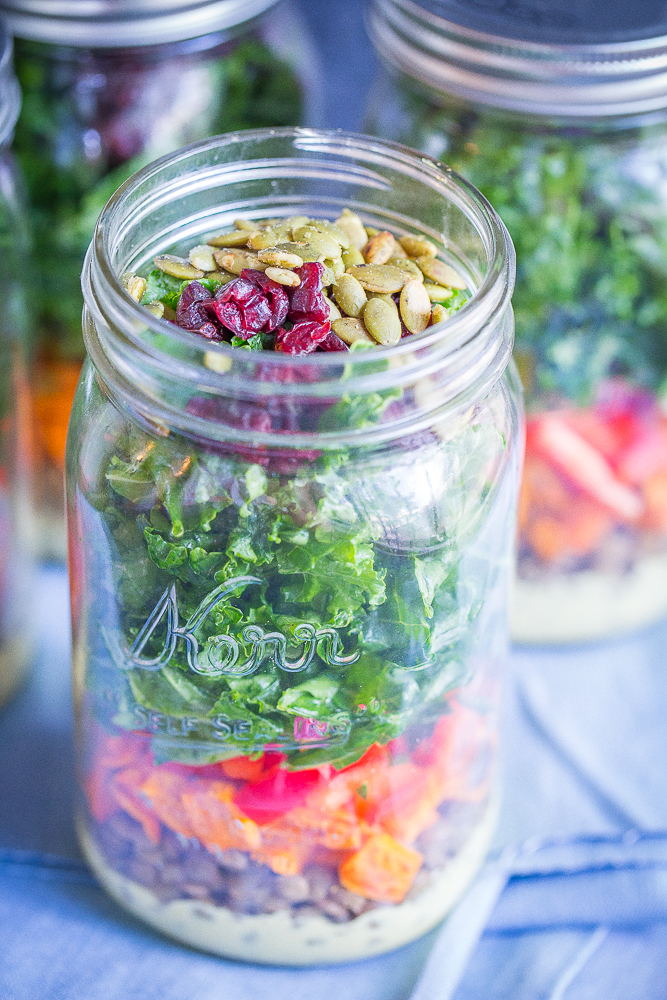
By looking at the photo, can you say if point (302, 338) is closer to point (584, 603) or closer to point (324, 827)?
point (324, 827)

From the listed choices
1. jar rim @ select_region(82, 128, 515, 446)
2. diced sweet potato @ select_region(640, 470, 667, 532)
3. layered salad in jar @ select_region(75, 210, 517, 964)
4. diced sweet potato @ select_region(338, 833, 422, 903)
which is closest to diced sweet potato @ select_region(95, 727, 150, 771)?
layered salad in jar @ select_region(75, 210, 517, 964)

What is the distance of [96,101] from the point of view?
1.29 meters

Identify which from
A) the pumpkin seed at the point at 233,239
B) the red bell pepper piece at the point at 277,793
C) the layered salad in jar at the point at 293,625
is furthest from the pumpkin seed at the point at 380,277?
the red bell pepper piece at the point at 277,793

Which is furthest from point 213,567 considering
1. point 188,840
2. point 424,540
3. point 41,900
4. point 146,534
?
point 41,900

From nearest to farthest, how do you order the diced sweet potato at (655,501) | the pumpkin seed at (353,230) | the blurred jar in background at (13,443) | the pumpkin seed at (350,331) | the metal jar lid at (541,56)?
the pumpkin seed at (350,331) < the pumpkin seed at (353,230) < the metal jar lid at (541,56) < the blurred jar in background at (13,443) < the diced sweet potato at (655,501)

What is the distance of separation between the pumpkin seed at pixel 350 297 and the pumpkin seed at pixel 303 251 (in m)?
0.03

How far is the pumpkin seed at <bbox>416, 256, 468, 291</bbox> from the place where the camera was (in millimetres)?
974

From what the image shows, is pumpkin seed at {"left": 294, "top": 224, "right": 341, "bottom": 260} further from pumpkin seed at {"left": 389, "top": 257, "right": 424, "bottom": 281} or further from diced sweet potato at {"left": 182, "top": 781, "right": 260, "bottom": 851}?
diced sweet potato at {"left": 182, "top": 781, "right": 260, "bottom": 851}

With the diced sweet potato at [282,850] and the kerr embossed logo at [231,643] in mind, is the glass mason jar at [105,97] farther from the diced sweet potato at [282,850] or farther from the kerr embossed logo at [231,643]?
the diced sweet potato at [282,850]

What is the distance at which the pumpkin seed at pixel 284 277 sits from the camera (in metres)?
0.88

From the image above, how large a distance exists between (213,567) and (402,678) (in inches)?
7.7

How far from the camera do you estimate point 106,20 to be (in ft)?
4.02

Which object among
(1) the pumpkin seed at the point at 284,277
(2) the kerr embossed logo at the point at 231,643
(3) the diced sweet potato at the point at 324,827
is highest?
(1) the pumpkin seed at the point at 284,277

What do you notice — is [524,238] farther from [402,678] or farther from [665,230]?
[402,678]
